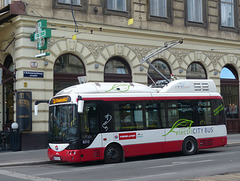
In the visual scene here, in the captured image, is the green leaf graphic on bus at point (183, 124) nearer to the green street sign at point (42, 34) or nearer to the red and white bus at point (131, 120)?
the red and white bus at point (131, 120)

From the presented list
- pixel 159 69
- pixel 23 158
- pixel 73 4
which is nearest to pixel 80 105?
pixel 23 158

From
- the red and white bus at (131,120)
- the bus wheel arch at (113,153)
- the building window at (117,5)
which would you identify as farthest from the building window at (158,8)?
the bus wheel arch at (113,153)

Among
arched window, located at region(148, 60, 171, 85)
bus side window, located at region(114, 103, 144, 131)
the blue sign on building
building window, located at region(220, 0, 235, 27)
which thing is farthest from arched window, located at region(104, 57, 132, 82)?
building window, located at region(220, 0, 235, 27)

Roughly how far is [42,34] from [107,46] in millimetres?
4543

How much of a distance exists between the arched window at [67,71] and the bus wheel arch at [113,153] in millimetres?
7327

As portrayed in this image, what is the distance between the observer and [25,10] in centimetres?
2105

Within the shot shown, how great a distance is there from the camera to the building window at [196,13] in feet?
90.3

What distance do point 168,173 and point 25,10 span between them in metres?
12.6

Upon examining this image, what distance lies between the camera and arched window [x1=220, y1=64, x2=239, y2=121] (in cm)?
2942

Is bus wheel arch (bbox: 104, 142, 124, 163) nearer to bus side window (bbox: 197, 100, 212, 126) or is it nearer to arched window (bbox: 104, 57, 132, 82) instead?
bus side window (bbox: 197, 100, 212, 126)

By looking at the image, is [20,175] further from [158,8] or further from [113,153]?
[158,8]

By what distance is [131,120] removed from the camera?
16.3m

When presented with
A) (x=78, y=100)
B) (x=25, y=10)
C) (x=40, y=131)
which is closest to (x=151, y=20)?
(x=25, y=10)

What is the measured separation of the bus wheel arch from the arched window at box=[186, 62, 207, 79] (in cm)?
1260
